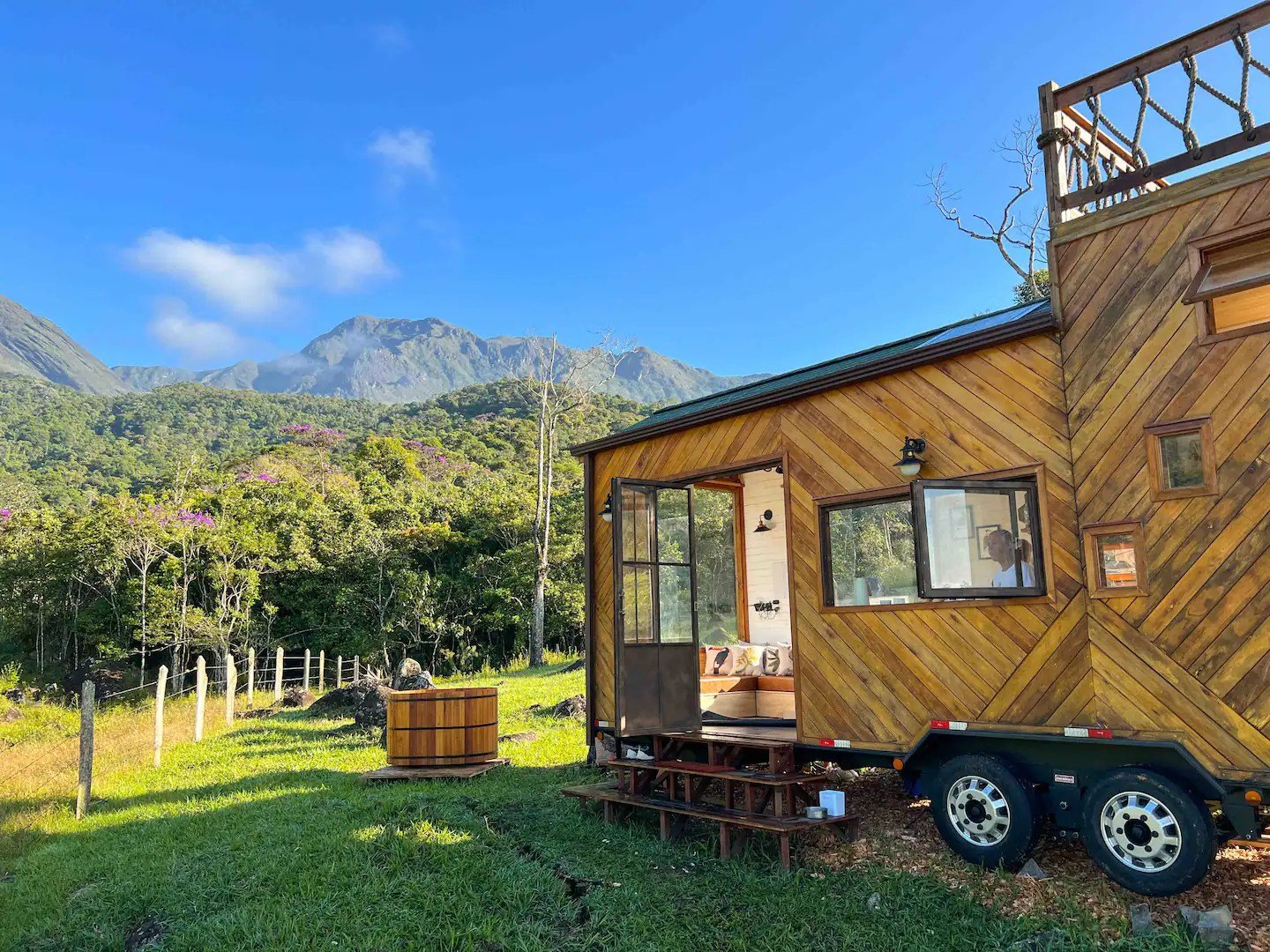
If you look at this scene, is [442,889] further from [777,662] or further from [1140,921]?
[777,662]

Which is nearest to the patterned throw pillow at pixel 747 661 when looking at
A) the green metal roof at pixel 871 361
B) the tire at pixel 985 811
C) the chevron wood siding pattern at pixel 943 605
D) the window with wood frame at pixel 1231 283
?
the chevron wood siding pattern at pixel 943 605

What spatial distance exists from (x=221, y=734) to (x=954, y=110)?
1710 centimetres

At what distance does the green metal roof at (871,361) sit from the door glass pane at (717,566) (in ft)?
3.51

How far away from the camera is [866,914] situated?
4.49 metres

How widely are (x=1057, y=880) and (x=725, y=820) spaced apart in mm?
1975

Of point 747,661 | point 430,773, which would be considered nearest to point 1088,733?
point 747,661

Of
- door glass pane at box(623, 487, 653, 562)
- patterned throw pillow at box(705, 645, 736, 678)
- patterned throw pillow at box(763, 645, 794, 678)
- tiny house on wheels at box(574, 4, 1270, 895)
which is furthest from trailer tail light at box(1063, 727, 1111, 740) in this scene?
patterned throw pillow at box(705, 645, 736, 678)

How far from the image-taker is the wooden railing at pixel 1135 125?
443cm

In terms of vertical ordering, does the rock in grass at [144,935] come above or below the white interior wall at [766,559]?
below

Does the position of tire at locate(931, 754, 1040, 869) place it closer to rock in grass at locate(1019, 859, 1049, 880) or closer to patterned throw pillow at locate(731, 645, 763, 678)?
rock in grass at locate(1019, 859, 1049, 880)

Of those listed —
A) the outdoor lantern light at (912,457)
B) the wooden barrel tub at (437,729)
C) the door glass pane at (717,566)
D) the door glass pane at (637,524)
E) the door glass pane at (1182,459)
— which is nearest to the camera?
the door glass pane at (1182,459)

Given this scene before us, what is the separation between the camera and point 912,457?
541cm

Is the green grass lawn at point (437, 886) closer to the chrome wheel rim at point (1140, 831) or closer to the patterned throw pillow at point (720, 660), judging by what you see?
the chrome wheel rim at point (1140, 831)

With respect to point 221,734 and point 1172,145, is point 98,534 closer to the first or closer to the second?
point 221,734
